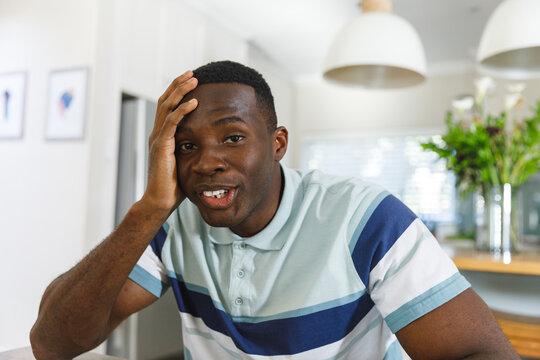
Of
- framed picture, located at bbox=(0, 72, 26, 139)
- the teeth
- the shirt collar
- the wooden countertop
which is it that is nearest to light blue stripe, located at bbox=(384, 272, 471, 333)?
the shirt collar

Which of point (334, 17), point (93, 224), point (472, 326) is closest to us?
point (472, 326)

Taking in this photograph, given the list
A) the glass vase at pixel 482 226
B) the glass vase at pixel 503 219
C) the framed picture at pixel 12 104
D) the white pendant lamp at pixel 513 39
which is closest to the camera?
the white pendant lamp at pixel 513 39

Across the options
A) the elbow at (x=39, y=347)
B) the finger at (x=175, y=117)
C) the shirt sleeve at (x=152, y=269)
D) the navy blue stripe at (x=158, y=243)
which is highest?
the finger at (x=175, y=117)

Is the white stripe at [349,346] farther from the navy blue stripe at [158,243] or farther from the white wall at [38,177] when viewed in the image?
the white wall at [38,177]

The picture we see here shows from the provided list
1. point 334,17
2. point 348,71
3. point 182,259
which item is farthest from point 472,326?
point 334,17

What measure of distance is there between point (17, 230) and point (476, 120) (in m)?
2.77

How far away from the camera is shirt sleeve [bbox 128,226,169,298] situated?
1.03 meters

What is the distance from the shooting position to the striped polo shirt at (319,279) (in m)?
0.78

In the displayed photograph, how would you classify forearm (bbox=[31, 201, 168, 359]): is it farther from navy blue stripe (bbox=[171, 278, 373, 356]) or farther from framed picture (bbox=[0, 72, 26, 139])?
framed picture (bbox=[0, 72, 26, 139])

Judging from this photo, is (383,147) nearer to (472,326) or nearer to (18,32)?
(18,32)

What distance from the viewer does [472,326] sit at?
733 mm

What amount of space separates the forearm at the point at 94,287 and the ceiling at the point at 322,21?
313 centimetres

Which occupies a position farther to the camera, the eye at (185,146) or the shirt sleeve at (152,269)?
the shirt sleeve at (152,269)

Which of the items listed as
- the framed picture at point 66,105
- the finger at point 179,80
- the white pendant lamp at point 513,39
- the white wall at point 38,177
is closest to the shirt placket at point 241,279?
the finger at point 179,80
